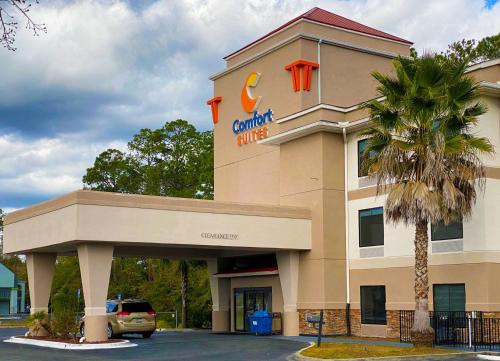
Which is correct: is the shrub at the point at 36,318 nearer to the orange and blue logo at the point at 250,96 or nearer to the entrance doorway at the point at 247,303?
the entrance doorway at the point at 247,303

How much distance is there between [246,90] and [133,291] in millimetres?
32461

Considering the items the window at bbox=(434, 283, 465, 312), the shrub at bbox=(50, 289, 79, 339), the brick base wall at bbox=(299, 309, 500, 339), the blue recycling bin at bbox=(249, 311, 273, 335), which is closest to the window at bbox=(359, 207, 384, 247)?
the brick base wall at bbox=(299, 309, 500, 339)

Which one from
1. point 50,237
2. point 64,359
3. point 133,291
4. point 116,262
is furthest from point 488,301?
point 116,262

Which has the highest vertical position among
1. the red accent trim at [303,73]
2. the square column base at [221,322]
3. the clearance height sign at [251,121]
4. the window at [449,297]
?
the red accent trim at [303,73]

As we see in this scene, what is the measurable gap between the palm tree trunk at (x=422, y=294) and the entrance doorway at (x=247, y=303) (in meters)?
12.6

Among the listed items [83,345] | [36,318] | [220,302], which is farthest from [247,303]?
[83,345]

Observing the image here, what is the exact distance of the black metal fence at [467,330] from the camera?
25734mm

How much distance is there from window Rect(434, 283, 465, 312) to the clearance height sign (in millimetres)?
12938

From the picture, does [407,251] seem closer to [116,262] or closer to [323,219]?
[323,219]

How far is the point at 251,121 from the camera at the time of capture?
39.0 meters

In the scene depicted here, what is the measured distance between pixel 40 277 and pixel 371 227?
15550 mm

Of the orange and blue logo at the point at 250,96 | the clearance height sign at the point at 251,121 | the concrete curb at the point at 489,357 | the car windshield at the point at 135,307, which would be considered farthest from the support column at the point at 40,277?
the concrete curb at the point at 489,357

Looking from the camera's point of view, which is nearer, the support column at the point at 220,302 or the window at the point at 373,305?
the window at the point at 373,305

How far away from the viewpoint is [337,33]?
1497 inches
